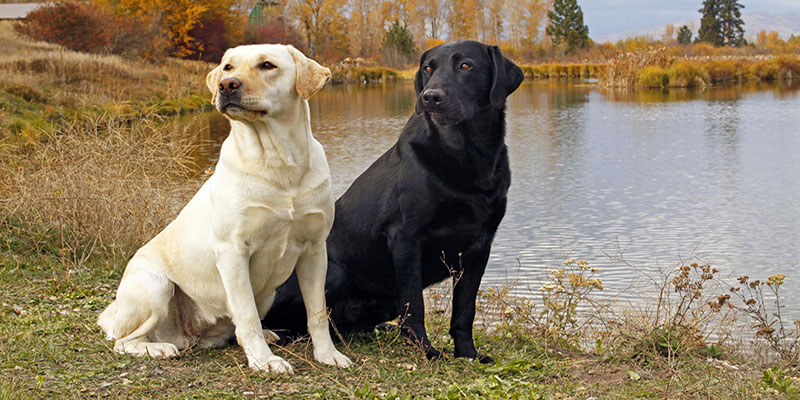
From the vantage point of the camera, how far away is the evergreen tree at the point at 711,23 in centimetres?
7781

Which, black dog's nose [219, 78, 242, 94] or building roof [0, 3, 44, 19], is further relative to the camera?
building roof [0, 3, 44, 19]

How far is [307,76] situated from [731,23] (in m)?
82.2

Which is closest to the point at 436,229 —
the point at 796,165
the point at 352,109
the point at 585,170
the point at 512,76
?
the point at 512,76

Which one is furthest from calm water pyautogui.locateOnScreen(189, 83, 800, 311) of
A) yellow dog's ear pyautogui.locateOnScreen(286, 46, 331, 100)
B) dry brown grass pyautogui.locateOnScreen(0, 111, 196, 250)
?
yellow dog's ear pyautogui.locateOnScreen(286, 46, 331, 100)

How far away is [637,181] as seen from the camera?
14547 millimetres

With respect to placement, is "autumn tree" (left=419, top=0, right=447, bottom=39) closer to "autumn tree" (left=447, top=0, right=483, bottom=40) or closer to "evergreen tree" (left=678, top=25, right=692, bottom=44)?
"autumn tree" (left=447, top=0, right=483, bottom=40)

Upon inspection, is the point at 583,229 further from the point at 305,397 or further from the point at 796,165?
the point at 305,397

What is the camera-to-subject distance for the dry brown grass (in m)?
7.30

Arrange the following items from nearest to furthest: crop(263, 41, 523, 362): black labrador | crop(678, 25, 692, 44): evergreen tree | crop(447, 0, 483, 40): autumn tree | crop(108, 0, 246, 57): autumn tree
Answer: crop(263, 41, 523, 362): black labrador
crop(108, 0, 246, 57): autumn tree
crop(678, 25, 692, 44): evergreen tree
crop(447, 0, 483, 40): autumn tree

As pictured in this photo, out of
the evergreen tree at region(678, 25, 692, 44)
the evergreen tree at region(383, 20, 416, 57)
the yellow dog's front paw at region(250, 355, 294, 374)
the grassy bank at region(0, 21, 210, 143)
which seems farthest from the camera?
the evergreen tree at region(678, 25, 692, 44)

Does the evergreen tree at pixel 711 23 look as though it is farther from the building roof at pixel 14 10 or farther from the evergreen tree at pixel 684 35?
the building roof at pixel 14 10

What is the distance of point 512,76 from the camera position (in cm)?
449

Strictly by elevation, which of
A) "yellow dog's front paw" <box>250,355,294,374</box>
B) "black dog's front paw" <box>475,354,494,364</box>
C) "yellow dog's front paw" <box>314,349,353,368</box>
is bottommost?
"black dog's front paw" <box>475,354,494,364</box>

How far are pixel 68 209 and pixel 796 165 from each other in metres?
13.3
